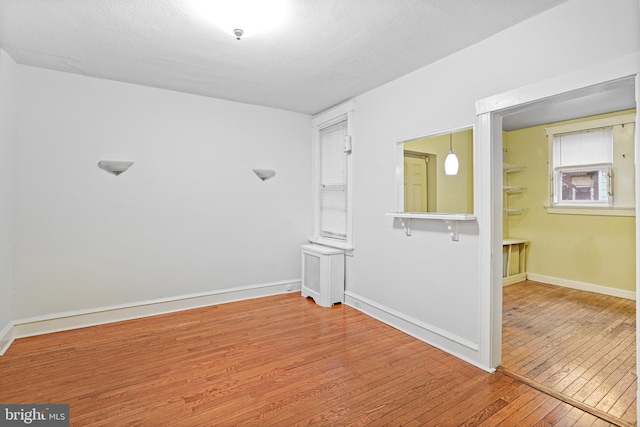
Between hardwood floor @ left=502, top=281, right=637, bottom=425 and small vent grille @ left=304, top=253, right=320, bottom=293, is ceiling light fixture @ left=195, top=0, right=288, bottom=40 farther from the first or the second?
hardwood floor @ left=502, top=281, right=637, bottom=425

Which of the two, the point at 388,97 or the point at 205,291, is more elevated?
the point at 388,97

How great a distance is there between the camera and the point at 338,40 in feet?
8.36

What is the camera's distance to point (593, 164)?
15.2ft

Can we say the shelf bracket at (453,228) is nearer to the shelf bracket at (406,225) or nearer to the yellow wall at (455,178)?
the shelf bracket at (406,225)

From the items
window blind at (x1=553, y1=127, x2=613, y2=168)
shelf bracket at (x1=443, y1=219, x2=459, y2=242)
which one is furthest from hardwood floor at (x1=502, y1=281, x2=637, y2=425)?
window blind at (x1=553, y1=127, x2=613, y2=168)

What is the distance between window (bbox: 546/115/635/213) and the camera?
4.32 m

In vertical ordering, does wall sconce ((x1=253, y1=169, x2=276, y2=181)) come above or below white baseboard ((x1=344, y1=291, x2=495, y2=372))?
above

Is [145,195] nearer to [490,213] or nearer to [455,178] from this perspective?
[490,213]

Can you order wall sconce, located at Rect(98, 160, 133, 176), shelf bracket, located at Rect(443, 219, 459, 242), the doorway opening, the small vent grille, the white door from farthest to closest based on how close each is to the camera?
1. the white door
2. the small vent grille
3. wall sconce, located at Rect(98, 160, 133, 176)
4. shelf bracket, located at Rect(443, 219, 459, 242)
5. the doorway opening

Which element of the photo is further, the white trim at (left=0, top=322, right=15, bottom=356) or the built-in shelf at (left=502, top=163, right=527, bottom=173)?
the built-in shelf at (left=502, top=163, right=527, bottom=173)

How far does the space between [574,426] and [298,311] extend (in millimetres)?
2667

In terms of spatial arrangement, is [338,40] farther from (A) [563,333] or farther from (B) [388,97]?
(A) [563,333]

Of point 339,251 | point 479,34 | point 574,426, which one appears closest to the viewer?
point 574,426

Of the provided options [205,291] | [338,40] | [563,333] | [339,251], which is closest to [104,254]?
[205,291]
